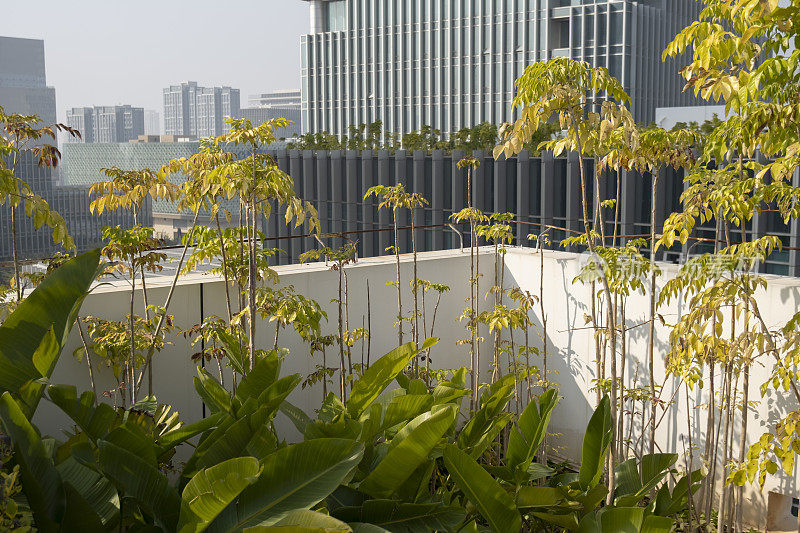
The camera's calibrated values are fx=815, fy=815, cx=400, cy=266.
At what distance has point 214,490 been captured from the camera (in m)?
2.06

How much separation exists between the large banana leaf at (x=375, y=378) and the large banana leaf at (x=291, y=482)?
1113mm

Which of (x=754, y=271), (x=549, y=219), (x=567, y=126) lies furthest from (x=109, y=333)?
(x=549, y=219)

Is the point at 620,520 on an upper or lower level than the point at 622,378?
lower

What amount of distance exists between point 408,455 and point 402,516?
0.67 feet

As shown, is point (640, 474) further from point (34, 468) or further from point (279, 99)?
point (279, 99)

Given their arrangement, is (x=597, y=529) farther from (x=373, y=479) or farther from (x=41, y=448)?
(x=41, y=448)

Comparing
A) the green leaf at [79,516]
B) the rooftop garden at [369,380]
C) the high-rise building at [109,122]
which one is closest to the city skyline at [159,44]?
the high-rise building at [109,122]

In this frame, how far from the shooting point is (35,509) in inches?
92.7

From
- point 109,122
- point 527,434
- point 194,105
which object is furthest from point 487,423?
point 194,105

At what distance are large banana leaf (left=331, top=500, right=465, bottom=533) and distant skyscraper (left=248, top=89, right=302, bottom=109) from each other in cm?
10527

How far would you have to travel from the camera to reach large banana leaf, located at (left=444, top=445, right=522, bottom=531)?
2.76m

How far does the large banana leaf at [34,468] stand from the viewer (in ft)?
7.65

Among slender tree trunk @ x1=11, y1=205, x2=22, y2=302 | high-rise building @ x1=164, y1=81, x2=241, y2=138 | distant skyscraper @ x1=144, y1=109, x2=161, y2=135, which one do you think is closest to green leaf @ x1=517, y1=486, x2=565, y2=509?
slender tree trunk @ x1=11, y1=205, x2=22, y2=302

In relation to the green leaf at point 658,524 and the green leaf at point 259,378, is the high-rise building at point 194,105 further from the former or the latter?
the green leaf at point 658,524
